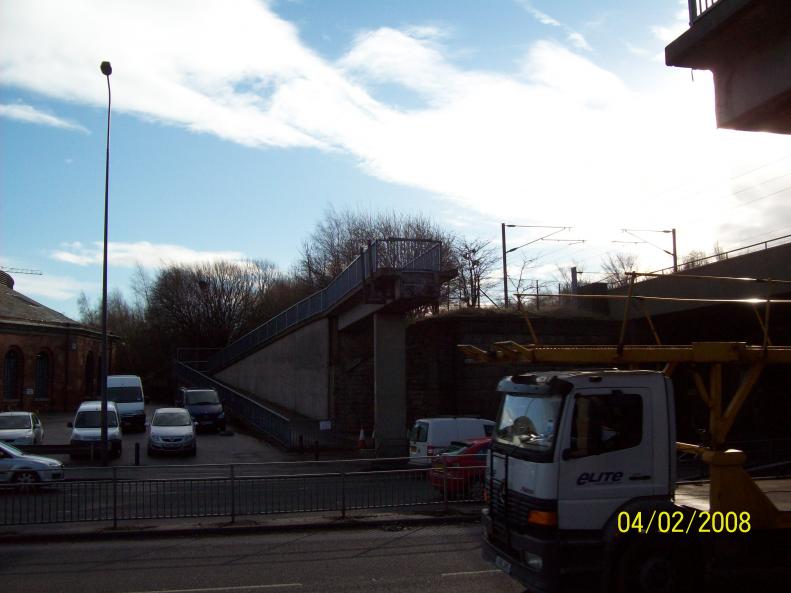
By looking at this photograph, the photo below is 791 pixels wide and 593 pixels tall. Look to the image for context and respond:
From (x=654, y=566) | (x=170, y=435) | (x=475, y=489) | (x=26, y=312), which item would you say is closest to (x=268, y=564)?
(x=654, y=566)

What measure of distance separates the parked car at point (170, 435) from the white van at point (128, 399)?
5.99m

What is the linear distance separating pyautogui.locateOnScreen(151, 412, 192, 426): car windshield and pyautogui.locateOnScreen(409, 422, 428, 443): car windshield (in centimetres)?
979

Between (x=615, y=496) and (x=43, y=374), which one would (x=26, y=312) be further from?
(x=615, y=496)

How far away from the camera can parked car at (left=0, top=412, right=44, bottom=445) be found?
22703mm

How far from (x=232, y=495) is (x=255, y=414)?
64.7 ft

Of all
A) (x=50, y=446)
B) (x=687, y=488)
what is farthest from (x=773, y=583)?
(x=50, y=446)

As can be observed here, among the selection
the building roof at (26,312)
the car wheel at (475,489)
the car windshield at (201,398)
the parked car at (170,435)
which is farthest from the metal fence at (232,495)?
the building roof at (26,312)

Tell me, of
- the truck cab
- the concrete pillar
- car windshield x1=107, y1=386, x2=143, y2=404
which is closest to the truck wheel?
the truck cab

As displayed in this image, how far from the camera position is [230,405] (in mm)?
36656

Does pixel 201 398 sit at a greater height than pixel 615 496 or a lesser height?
lesser

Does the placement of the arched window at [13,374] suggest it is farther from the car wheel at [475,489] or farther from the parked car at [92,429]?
the car wheel at [475,489]

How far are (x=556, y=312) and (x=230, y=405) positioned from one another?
55.9ft

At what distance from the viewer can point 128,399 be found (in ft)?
102
